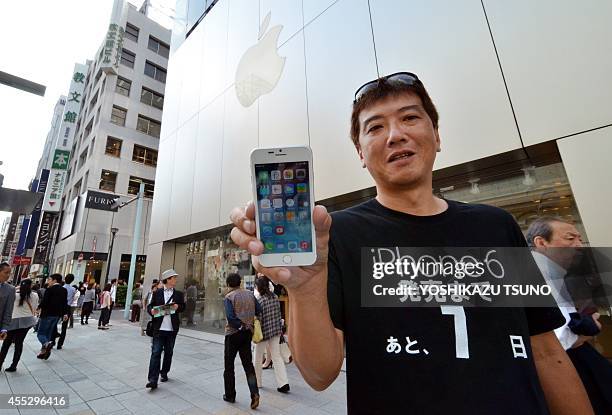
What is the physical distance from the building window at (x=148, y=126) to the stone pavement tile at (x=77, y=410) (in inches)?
946

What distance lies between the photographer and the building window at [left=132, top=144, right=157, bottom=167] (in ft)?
76.5

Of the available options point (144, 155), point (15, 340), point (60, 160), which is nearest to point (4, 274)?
point (15, 340)

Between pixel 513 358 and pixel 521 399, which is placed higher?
pixel 513 358

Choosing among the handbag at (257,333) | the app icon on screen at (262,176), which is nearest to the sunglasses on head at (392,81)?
the app icon on screen at (262,176)

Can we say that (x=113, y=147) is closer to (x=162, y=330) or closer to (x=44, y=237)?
(x=44, y=237)

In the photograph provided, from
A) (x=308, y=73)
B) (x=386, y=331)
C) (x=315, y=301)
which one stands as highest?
(x=308, y=73)

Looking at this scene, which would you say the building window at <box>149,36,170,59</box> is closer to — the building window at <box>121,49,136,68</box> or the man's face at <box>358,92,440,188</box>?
the building window at <box>121,49,136,68</box>

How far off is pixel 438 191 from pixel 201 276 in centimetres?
895

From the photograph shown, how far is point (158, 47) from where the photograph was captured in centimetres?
2686

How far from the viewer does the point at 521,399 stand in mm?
895

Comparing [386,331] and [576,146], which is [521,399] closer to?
[386,331]

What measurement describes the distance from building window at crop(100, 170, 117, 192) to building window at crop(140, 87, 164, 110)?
7.10 meters

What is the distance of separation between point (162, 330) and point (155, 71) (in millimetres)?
27524

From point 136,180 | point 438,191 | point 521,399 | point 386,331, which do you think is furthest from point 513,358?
point 136,180
